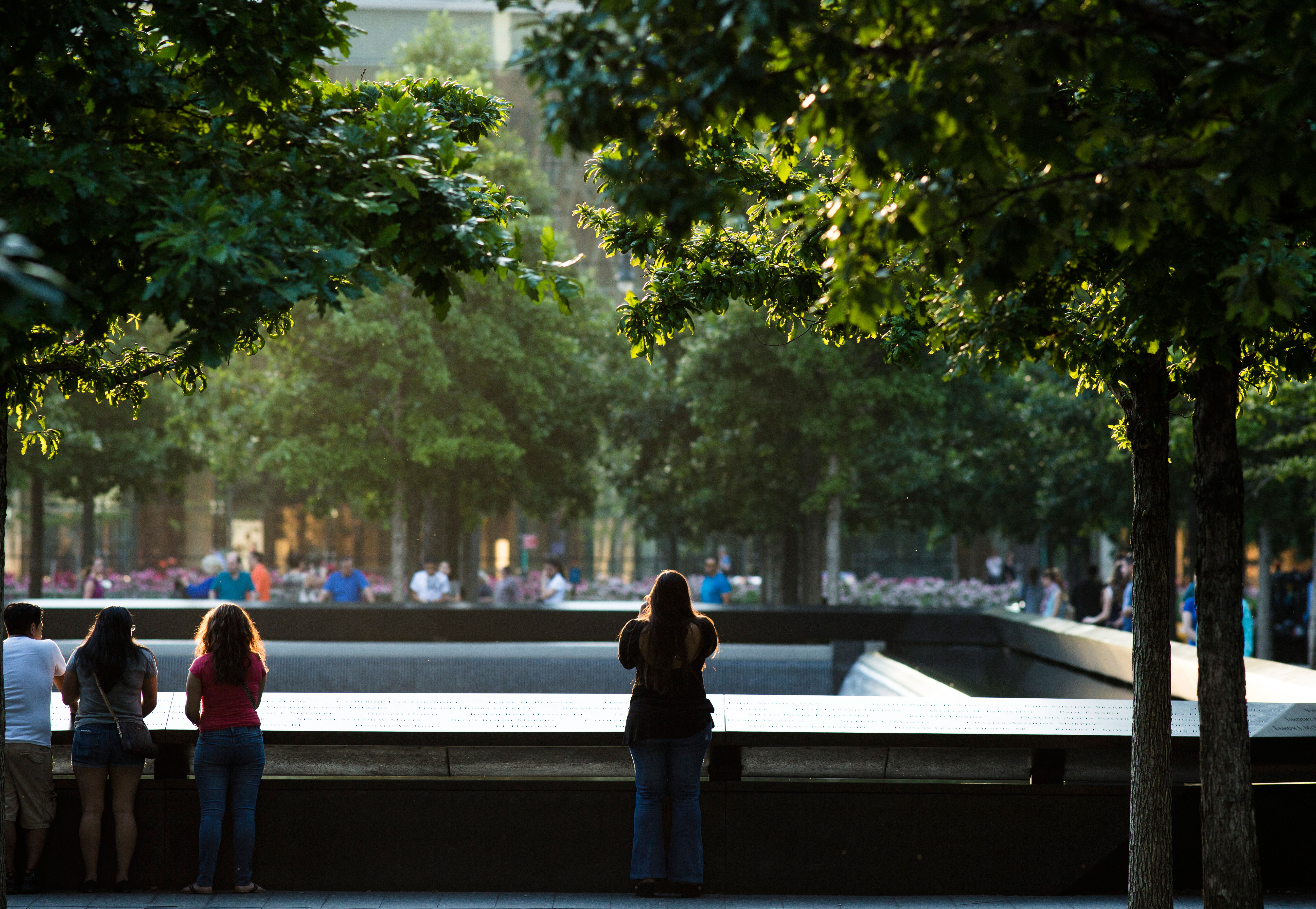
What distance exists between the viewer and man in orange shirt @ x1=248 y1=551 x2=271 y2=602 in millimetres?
18641

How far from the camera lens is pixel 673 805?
245 inches

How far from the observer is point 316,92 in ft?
15.9

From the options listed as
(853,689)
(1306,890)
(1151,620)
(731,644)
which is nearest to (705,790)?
(1151,620)

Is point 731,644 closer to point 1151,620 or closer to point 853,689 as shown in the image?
point 853,689

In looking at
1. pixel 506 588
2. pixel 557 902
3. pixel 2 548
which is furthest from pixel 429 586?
pixel 2 548

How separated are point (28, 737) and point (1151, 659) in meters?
5.49

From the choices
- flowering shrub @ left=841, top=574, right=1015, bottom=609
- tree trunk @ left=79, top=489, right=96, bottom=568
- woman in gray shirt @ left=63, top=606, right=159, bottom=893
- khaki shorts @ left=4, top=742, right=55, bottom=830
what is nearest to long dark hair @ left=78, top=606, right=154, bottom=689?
woman in gray shirt @ left=63, top=606, right=159, bottom=893

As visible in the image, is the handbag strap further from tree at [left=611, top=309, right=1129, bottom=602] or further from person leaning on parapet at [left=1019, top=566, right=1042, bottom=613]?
person leaning on parapet at [left=1019, top=566, right=1042, bottom=613]

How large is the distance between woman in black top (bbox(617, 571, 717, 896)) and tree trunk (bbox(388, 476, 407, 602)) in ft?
59.3

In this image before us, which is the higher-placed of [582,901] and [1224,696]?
[1224,696]

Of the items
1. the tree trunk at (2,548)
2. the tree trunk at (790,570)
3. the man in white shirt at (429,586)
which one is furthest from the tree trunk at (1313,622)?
the tree trunk at (2,548)

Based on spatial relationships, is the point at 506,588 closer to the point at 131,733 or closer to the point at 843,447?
the point at 843,447

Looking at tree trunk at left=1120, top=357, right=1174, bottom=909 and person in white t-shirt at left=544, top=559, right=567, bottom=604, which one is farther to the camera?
person in white t-shirt at left=544, top=559, right=567, bottom=604

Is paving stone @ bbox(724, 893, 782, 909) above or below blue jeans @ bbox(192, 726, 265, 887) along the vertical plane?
below
